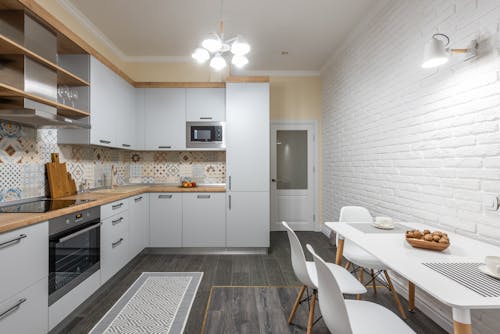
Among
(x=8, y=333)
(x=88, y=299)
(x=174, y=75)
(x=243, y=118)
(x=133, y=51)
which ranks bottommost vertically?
(x=88, y=299)

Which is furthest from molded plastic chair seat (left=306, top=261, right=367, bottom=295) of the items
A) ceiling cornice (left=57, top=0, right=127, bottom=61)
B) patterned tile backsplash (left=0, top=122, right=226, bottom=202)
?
ceiling cornice (left=57, top=0, right=127, bottom=61)

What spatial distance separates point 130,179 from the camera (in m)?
4.03

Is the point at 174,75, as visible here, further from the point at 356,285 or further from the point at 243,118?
the point at 356,285

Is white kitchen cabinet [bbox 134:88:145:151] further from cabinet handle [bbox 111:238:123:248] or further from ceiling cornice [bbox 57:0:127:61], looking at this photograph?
cabinet handle [bbox 111:238:123:248]

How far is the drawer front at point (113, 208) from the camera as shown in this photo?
2.44m

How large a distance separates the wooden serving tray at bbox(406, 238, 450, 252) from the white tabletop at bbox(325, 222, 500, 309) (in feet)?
0.08

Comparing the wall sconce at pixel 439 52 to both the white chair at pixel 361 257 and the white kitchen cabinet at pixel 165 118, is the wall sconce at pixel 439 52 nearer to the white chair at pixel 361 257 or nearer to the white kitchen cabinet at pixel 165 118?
the white chair at pixel 361 257

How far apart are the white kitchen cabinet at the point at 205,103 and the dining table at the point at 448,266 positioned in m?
2.51

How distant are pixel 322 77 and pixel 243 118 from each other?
1998 mm

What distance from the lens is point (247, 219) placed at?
350cm

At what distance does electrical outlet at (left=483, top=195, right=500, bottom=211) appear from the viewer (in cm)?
149

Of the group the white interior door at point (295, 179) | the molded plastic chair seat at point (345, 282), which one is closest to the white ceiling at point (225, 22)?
the white interior door at point (295, 179)

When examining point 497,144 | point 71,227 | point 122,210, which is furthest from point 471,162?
point 122,210

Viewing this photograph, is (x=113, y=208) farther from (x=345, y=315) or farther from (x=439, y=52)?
(x=439, y=52)
